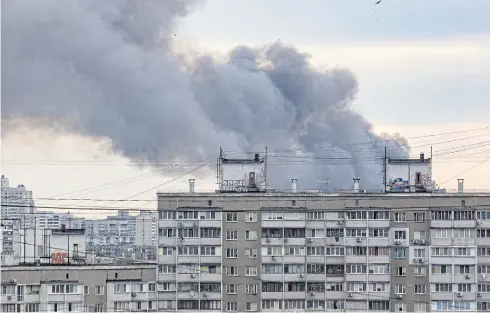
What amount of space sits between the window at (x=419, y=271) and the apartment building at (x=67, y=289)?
16.3m

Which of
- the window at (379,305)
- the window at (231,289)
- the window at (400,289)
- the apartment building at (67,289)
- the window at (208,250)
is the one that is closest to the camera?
the apartment building at (67,289)

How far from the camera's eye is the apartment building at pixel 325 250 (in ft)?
268

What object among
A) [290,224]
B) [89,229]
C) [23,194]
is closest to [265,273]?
[290,224]

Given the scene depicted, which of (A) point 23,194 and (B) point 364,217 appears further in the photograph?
(A) point 23,194

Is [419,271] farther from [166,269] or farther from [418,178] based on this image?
[166,269]

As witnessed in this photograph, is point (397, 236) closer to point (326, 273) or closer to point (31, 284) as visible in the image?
point (326, 273)

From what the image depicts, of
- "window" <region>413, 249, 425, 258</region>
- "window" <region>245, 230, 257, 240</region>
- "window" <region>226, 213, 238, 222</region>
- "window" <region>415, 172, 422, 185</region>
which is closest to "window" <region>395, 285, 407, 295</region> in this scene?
"window" <region>413, 249, 425, 258</region>

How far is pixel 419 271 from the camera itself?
82.6 m

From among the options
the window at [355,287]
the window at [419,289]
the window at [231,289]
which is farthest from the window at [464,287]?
the window at [231,289]

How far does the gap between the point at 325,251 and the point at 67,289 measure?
16004mm

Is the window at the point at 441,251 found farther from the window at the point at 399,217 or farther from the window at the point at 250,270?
the window at the point at 250,270

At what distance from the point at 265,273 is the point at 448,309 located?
1086 cm

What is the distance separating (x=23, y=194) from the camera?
176m

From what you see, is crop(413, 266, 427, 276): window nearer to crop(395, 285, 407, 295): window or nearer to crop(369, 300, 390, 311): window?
crop(395, 285, 407, 295): window
